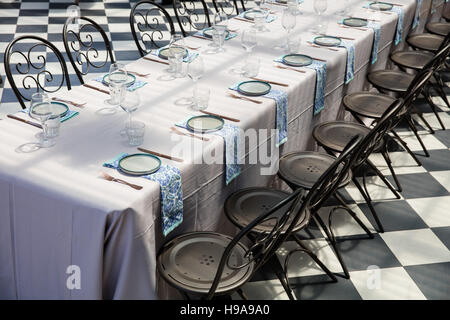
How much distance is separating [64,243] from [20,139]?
57cm

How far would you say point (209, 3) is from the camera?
7348 millimetres

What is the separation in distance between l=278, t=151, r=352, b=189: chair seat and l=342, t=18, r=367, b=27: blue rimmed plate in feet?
4.88

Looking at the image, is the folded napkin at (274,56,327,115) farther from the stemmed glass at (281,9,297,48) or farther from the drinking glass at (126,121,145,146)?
the drinking glass at (126,121,145,146)

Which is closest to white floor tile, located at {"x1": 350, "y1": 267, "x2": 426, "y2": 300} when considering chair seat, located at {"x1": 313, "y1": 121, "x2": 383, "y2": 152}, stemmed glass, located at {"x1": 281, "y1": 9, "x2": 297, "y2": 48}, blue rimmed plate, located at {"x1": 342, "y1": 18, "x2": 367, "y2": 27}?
chair seat, located at {"x1": 313, "y1": 121, "x2": 383, "y2": 152}

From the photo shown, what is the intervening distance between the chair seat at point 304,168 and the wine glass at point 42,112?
1248 millimetres

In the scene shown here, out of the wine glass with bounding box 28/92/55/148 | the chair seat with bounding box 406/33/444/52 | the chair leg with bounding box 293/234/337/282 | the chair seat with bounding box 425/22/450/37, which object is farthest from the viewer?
the chair seat with bounding box 425/22/450/37

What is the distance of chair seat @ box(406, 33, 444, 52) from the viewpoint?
4.99 meters

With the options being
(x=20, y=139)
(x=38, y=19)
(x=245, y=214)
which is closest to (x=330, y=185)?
(x=245, y=214)

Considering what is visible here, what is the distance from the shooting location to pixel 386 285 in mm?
2986

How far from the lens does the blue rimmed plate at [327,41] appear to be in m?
3.87

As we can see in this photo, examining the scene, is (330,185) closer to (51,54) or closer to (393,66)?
(393,66)

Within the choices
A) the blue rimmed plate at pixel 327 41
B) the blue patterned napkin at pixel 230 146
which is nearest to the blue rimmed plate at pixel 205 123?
the blue patterned napkin at pixel 230 146

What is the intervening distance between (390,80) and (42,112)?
285 cm

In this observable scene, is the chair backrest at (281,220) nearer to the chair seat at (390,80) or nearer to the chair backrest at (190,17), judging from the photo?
the chair seat at (390,80)
